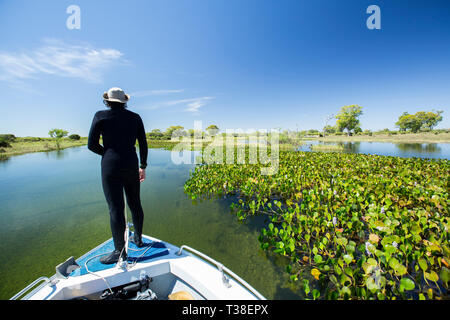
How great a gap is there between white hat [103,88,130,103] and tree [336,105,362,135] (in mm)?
52261

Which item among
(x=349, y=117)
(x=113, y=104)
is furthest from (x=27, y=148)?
(x=349, y=117)

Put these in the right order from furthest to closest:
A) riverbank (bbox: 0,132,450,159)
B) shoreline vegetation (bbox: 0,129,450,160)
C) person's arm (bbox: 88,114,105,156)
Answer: riverbank (bbox: 0,132,450,159) → shoreline vegetation (bbox: 0,129,450,160) → person's arm (bbox: 88,114,105,156)

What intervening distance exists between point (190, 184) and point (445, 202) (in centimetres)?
652

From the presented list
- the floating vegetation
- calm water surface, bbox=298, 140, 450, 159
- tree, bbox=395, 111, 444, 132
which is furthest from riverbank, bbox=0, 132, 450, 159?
the floating vegetation

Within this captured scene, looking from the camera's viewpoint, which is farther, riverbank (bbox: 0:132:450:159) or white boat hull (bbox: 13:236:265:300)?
riverbank (bbox: 0:132:450:159)

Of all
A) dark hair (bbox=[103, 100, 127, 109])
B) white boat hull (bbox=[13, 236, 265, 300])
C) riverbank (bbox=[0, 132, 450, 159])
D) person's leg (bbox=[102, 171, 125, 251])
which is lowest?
white boat hull (bbox=[13, 236, 265, 300])

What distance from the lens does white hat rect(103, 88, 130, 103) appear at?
1604mm

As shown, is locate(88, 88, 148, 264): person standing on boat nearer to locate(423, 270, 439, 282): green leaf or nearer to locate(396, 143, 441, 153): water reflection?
locate(423, 270, 439, 282): green leaf

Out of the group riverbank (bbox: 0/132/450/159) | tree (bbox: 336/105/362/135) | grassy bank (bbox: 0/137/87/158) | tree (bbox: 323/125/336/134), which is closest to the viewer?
riverbank (bbox: 0/132/450/159)

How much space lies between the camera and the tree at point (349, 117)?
40.2m

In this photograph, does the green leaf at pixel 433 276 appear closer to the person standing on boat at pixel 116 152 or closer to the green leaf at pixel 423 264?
the green leaf at pixel 423 264

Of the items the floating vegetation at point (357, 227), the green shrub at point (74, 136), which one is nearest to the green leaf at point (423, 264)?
the floating vegetation at point (357, 227)
